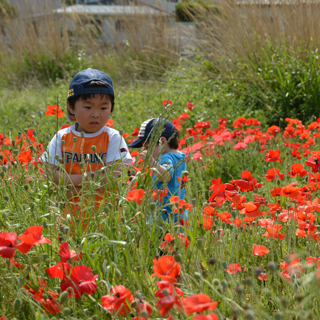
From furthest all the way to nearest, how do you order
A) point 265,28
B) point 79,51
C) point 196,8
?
1. point 79,51
2. point 196,8
3. point 265,28

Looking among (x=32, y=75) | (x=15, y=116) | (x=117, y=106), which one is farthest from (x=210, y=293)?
(x=32, y=75)

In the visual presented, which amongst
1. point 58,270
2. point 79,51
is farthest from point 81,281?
point 79,51

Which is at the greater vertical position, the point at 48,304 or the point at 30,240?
the point at 30,240

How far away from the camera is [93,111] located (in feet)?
7.12

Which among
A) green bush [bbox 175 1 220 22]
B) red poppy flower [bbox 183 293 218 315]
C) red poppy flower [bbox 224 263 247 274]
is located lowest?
red poppy flower [bbox 224 263 247 274]

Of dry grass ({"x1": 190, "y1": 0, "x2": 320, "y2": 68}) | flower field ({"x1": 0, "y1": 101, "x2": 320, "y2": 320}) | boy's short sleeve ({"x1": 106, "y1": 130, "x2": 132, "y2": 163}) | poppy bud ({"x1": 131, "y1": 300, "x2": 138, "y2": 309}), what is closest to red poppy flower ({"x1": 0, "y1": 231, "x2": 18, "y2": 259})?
flower field ({"x1": 0, "y1": 101, "x2": 320, "y2": 320})

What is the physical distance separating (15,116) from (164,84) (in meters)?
2.83

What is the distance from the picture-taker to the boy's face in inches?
85.2

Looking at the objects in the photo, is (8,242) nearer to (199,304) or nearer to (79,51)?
(199,304)

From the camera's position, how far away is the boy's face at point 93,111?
216cm

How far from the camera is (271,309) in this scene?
1.37m

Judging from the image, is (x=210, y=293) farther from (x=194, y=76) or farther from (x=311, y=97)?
(x=194, y=76)

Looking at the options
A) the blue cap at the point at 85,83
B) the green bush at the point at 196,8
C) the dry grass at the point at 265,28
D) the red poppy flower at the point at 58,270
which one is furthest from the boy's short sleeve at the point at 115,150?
the green bush at the point at 196,8

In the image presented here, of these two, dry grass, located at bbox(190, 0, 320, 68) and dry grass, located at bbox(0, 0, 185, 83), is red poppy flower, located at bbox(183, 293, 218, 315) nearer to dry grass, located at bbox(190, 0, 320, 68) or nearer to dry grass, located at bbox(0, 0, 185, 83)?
dry grass, located at bbox(190, 0, 320, 68)
